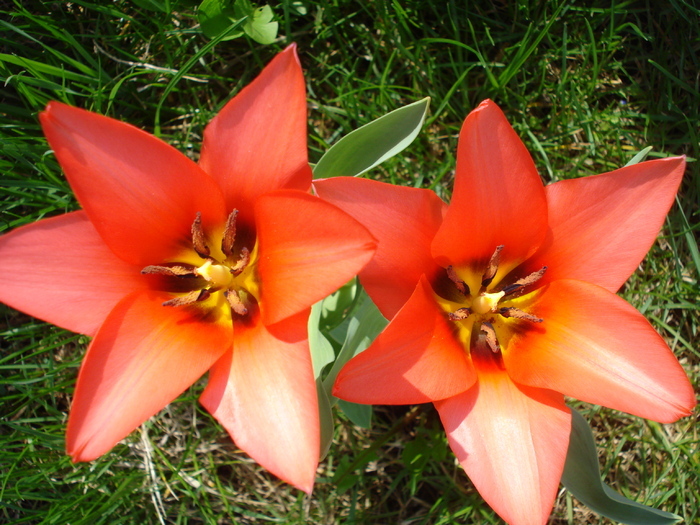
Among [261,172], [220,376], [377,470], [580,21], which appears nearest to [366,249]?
[261,172]

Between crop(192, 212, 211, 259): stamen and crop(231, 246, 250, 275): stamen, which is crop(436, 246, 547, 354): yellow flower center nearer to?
crop(231, 246, 250, 275): stamen

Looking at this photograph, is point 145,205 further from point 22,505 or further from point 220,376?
point 22,505

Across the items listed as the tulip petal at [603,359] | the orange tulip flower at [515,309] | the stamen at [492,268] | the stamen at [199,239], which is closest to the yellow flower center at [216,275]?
the stamen at [199,239]

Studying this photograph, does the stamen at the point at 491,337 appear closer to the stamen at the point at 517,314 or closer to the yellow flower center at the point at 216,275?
the stamen at the point at 517,314

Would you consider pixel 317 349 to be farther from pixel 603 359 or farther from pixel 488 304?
pixel 603 359

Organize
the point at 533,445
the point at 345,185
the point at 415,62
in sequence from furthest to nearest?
the point at 415,62 < the point at 533,445 < the point at 345,185
